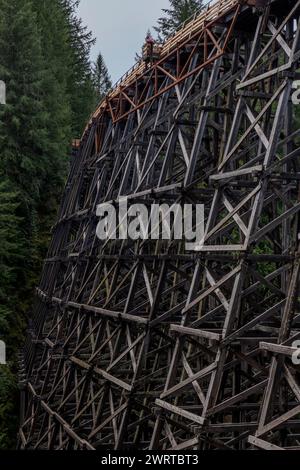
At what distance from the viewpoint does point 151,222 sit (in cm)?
1094

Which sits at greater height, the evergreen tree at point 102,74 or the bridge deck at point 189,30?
the evergreen tree at point 102,74

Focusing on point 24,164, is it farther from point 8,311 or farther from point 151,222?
point 151,222

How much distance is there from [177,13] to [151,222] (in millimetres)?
23303

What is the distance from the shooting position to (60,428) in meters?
11.6

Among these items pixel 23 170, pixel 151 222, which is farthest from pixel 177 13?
pixel 151 222

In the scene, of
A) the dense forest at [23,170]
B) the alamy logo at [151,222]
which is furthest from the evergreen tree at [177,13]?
the alamy logo at [151,222]

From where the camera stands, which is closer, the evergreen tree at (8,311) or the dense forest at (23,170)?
the evergreen tree at (8,311)

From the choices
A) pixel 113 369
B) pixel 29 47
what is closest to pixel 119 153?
pixel 113 369

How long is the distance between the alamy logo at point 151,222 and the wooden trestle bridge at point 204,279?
0.63ft

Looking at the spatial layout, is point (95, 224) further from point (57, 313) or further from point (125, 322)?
point (125, 322)

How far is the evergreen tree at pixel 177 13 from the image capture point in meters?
30.6

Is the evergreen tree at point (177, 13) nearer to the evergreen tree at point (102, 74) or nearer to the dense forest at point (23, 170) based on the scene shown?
the dense forest at point (23, 170)

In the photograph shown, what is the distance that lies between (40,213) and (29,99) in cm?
451

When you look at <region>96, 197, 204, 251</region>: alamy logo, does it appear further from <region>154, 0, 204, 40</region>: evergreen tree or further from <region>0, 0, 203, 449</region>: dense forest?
<region>154, 0, 204, 40</region>: evergreen tree
